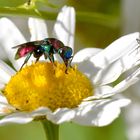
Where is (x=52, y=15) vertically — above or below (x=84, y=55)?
above

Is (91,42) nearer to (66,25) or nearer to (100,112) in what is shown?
(66,25)

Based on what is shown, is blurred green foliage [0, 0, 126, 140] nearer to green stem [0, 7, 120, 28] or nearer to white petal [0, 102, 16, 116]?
green stem [0, 7, 120, 28]

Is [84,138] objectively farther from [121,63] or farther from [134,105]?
[121,63]

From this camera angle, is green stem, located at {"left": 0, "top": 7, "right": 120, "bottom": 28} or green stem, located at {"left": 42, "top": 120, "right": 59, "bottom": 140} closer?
green stem, located at {"left": 42, "top": 120, "right": 59, "bottom": 140}

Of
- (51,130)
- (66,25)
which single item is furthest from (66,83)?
(66,25)

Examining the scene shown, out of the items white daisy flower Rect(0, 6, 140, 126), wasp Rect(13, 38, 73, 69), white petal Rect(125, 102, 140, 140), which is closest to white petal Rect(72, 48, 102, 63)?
white daisy flower Rect(0, 6, 140, 126)

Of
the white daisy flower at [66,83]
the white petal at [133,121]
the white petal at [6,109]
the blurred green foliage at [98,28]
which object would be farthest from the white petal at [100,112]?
the blurred green foliage at [98,28]

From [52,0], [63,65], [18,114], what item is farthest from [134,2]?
[18,114]
